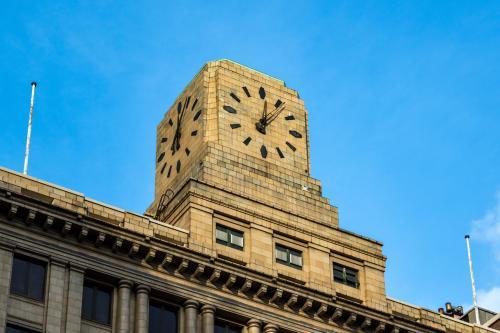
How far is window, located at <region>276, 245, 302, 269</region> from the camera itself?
7731cm

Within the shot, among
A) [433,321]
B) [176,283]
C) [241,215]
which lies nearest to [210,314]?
[176,283]

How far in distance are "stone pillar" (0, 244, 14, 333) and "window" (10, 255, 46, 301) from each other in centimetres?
53

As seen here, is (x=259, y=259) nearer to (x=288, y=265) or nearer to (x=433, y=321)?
(x=288, y=265)

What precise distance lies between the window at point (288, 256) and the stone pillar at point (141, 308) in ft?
34.1

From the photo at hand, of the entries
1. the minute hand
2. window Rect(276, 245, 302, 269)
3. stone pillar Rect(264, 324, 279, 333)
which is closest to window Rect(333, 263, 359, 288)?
window Rect(276, 245, 302, 269)

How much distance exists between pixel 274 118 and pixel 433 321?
54.5 feet

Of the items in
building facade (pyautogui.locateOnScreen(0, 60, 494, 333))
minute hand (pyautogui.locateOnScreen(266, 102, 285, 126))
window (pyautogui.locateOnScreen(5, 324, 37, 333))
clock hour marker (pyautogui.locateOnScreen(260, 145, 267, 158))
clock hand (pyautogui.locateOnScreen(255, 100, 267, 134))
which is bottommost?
window (pyautogui.locateOnScreen(5, 324, 37, 333))

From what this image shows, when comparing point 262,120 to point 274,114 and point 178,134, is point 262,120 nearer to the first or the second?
point 274,114

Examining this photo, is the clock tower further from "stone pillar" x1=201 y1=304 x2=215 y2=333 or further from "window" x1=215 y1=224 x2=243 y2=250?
"stone pillar" x1=201 y1=304 x2=215 y2=333

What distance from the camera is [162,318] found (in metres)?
70.5

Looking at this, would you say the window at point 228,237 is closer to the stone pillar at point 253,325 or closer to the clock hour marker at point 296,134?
→ the stone pillar at point 253,325

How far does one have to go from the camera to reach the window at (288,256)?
Result: 254 ft

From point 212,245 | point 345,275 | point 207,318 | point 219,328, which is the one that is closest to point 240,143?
point 212,245

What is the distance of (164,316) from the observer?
A: 70688 millimetres
